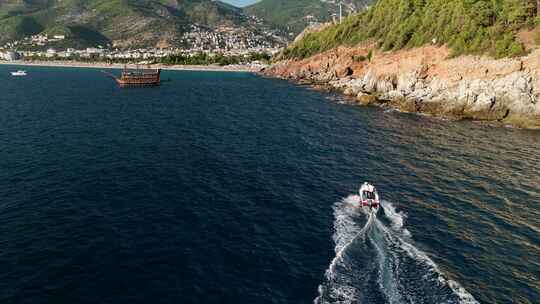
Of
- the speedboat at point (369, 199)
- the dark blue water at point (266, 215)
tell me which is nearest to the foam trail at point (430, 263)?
the dark blue water at point (266, 215)

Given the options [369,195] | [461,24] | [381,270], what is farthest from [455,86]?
[381,270]

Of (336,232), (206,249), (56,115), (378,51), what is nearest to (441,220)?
(336,232)

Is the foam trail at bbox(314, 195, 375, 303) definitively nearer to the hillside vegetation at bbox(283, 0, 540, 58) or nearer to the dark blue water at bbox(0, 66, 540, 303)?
the dark blue water at bbox(0, 66, 540, 303)

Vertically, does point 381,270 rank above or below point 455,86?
below

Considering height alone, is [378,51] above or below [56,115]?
above

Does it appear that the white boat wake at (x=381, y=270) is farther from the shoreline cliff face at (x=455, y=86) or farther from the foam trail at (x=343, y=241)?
the shoreline cliff face at (x=455, y=86)

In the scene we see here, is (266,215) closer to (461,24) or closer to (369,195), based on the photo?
(369,195)

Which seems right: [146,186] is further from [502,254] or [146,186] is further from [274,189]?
[502,254]
